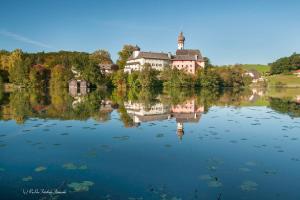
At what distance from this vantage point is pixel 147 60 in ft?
317

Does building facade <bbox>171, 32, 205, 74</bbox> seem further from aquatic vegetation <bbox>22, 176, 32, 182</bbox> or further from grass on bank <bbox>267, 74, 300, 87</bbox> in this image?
aquatic vegetation <bbox>22, 176, 32, 182</bbox>

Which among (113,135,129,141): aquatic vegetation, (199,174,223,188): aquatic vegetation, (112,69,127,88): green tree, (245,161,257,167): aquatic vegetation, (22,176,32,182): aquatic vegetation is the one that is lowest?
(199,174,223,188): aquatic vegetation

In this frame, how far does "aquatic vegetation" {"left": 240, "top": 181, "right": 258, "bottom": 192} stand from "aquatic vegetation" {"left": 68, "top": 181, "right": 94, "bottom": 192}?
4512mm

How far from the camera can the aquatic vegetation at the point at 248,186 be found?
834 cm

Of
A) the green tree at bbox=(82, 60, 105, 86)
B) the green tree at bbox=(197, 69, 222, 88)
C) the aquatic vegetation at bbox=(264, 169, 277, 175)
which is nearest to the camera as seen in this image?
the aquatic vegetation at bbox=(264, 169, 277, 175)

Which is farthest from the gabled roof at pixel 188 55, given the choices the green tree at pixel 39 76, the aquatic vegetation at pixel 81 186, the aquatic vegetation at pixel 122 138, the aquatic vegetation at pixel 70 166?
the aquatic vegetation at pixel 81 186

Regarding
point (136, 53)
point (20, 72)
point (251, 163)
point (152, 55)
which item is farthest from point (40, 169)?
point (136, 53)

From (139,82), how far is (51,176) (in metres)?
68.5

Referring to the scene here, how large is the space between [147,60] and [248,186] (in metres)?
89.5

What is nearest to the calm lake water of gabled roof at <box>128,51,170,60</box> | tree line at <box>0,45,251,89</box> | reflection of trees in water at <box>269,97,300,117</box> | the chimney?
reflection of trees in water at <box>269,97,300,117</box>

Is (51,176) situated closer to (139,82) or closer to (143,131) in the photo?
(143,131)

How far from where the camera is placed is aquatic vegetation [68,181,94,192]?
8.07 m

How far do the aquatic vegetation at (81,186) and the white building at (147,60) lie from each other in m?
85.0

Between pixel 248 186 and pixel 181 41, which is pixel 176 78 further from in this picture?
pixel 248 186
